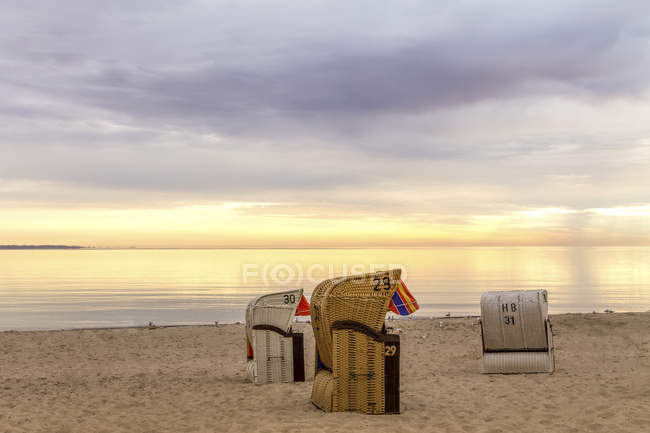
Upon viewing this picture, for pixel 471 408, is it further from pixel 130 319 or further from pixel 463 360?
pixel 130 319

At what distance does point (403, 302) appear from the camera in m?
18.9

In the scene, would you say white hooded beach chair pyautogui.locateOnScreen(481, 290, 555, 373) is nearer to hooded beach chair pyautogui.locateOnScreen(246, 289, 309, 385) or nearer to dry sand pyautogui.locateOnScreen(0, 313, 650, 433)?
dry sand pyautogui.locateOnScreen(0, 313, 650, 433)

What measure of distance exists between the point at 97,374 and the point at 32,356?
4477 millimetres

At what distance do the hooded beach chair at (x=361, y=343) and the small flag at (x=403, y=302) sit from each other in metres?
7.88

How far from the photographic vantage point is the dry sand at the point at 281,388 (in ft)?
33.7

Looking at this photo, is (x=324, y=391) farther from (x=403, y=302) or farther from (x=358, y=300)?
(x=403, y=302)

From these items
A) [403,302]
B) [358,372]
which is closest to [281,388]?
[358,372]

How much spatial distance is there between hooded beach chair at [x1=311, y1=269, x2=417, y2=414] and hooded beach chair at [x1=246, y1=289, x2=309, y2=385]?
4.00 m

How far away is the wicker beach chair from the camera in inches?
419

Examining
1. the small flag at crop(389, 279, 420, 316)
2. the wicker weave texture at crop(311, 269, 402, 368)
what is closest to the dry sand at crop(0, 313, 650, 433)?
the small flag at crop(389, 279, 420, 316)

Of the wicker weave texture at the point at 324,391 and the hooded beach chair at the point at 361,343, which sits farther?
the wicker weave texture at the point at 324,391

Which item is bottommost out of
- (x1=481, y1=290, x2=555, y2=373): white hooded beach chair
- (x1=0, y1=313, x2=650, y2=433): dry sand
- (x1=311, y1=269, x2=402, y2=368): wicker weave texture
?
(x1=0, y1=313, x2=650, y2=433): dry sand

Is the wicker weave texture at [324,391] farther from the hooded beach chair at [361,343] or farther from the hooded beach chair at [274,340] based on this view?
the hooded beach chair at [274,340]

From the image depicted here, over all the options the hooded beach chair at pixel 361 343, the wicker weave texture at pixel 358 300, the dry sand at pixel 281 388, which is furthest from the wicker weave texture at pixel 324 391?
the wicker weave texture at pixel 358 300
